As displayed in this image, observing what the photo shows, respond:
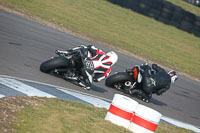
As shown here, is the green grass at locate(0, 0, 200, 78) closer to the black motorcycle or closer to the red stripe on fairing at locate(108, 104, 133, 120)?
the black motorcycle

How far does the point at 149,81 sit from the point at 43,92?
368 centimetres

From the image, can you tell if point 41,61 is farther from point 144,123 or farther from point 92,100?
point 144,123

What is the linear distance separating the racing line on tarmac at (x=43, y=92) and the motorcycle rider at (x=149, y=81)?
1378 mm

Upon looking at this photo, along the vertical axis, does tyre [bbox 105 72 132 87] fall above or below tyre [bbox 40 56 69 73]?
below

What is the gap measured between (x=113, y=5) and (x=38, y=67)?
20402mm

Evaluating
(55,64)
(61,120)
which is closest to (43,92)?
(55,64)

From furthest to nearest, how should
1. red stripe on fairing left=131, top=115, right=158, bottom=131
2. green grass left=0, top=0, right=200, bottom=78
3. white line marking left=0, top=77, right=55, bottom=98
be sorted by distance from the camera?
green grass left=0, top=0, right=200, bottom=78 < white line marking left=0, top=77, right=55, bottom=98 < red stripe on fairing left=131, top=115, right=158, bottom=131

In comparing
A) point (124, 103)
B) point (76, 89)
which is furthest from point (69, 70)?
point (124, 103)

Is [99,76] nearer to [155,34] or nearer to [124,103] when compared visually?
[124,103]

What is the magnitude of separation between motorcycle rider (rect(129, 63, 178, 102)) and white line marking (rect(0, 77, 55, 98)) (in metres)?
3.57

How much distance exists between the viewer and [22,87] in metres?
7.61

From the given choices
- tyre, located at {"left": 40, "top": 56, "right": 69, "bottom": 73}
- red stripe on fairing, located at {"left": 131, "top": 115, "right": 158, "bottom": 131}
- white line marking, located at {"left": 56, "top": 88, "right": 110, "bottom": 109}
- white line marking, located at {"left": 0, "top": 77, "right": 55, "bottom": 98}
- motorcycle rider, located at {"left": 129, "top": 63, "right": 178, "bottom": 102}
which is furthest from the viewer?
motorcycle rider, located at {"left": 129, "top": 63, "right": 178, "bottom": 102}

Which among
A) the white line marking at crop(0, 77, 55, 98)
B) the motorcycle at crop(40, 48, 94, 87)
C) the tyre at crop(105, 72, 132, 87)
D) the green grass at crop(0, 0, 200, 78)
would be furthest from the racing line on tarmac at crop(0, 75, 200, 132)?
the green grass at crop(0, 0, 200, 78)

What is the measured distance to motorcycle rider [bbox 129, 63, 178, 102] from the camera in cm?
1062
